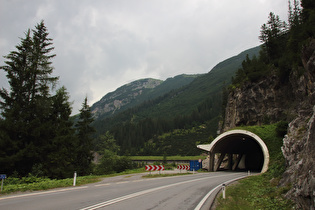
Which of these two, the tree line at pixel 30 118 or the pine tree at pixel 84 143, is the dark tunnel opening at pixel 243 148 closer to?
the pine tree at pixel 84 143

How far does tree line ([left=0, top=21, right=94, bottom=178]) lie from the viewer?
1591cm

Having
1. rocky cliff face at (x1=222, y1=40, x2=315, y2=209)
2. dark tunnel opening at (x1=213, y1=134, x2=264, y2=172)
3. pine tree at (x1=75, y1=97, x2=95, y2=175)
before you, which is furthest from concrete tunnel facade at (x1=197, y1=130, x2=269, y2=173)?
pine tree at (x1=75, y1=97, x2=95, y2=175)

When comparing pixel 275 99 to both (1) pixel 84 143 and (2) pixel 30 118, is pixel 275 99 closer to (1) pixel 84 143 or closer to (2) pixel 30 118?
(1) pixel 84 143

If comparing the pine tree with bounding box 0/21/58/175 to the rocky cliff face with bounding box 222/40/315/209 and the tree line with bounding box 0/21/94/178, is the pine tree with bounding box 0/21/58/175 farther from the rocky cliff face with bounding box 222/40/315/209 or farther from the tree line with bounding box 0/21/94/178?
the rocky cliff face with bounding box 222/40/315/209

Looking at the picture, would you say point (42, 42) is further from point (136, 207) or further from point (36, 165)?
point (136, 207)

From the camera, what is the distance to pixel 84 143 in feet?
105

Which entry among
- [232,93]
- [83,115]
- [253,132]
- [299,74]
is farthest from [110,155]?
[299,74]

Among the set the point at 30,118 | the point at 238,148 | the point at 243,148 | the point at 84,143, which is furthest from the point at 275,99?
the point at 30,118

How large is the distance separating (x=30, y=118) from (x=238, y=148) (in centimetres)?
3960

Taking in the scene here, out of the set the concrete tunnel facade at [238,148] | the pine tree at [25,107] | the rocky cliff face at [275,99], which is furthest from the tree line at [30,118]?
the concrete tunnel facade at [238,148]

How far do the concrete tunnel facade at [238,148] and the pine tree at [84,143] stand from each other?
19.3m

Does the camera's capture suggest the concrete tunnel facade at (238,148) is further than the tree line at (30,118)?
Yes

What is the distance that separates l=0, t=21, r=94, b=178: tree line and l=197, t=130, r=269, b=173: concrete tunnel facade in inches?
929

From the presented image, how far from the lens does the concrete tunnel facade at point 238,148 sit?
29.8 meters
